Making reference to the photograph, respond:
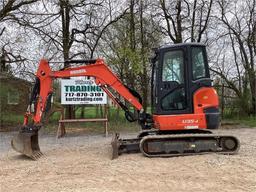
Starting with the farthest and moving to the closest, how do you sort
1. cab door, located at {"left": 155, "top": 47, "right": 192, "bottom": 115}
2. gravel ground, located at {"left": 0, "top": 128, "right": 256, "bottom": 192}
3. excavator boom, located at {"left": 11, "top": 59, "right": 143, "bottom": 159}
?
excavator boom, located at {"left": 11, "top": 59, "right": 143, "bottom": 159}, cab door, located at {"left": 155, "top": 47, "right": 192, "bottom": 115}, gravel ground, located at {"left": 0, "top": 128, "right": 256, "bottom": 192}

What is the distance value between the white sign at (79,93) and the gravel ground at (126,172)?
4.86 meters

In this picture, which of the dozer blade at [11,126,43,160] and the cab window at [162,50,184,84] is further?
the dozer blade at [11,126,43,160]

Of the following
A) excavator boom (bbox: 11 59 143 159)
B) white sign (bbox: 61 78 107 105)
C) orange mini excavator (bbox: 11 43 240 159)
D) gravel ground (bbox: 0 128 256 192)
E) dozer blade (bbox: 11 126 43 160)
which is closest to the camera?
gravel ground (bbox: 0 128 256 192)

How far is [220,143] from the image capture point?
10.2m

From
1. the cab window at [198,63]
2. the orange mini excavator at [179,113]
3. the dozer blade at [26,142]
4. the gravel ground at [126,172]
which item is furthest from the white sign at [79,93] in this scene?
the cab window at [198,63]

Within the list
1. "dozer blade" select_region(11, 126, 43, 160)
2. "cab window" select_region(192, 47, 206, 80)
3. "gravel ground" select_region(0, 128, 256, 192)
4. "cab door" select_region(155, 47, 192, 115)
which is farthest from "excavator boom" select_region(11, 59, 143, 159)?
"cab window" select_region(192, 47, 206, 80)

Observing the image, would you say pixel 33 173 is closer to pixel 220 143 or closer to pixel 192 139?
pixel 192 139

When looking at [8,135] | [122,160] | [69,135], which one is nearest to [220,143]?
[122,160]

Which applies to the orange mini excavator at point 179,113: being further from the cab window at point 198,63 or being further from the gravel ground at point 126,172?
the gravel ground at point 126,172

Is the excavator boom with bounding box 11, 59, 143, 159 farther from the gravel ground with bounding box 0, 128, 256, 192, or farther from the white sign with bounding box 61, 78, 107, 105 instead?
the white sign with bounding box 61, 78, 107, 105

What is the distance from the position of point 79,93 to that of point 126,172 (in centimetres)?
807

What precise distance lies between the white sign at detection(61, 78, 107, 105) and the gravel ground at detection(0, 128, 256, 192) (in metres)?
4.86

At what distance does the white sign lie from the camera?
15945 mm

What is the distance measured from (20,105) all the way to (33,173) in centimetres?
1246
